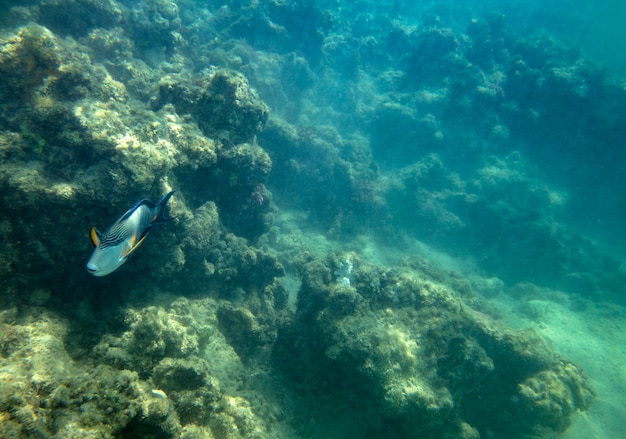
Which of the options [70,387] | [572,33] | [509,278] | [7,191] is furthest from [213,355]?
[572,33]

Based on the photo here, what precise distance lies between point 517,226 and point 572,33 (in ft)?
93.4

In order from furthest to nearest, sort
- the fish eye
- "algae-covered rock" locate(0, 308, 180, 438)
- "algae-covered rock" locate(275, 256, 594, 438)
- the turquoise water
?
"algae-covered rock" locate(275, 256, 594, 438) → the turquoise water → "algae-covered rock" locate(0, 308, 180, 438) → the fish eye

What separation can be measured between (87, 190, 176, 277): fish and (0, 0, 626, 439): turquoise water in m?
0.02

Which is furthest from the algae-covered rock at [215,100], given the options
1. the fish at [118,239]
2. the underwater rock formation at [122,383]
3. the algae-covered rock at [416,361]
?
the fish at [118,239]

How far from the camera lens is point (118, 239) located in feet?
5.65

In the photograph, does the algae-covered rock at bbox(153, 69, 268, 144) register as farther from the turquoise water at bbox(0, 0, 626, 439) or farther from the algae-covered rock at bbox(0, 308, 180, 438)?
the algae-covered rock at bbox(0, 308, 180, 438)

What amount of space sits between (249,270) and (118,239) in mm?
4830

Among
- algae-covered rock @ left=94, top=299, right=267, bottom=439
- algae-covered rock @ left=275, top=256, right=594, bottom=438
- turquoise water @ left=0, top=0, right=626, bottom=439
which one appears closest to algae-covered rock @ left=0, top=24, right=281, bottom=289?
turquoise water @ left=0, top=0, right=626, bottom=439

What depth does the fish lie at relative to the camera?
65.5 inches

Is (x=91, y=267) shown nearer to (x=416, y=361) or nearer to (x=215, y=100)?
(x=416, y=361)

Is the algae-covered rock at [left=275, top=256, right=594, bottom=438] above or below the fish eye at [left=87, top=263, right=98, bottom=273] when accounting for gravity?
above

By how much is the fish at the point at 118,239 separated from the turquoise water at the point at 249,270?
0.07ft

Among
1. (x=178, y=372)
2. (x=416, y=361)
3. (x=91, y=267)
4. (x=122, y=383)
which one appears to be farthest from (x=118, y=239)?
(x=416, y=361)

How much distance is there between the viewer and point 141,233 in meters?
1.85
